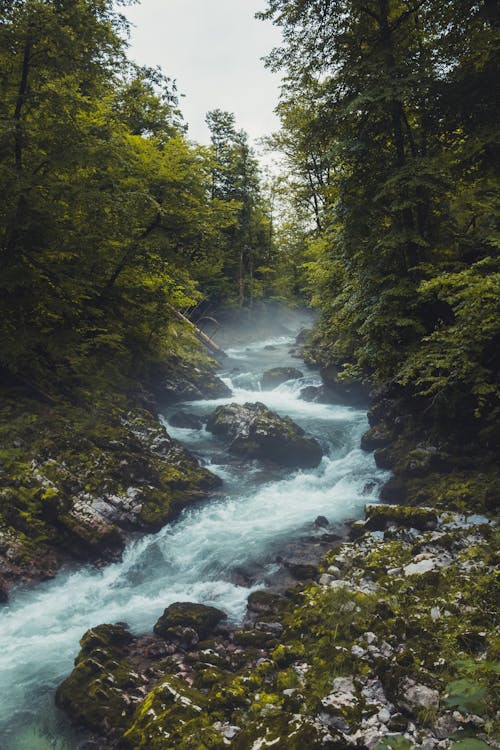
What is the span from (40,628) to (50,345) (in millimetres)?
6420

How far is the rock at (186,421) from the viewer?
1672cm

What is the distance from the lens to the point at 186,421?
1683 cm

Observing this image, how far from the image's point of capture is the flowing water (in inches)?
227

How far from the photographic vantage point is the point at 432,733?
3.66 metres

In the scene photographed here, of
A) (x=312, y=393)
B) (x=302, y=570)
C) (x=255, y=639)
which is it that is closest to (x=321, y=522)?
(x=302, y=570)

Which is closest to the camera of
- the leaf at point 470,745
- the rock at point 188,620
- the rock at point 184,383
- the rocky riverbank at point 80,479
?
the leaf at point 470,745

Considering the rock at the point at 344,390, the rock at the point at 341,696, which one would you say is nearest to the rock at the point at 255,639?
the rock at the point at 341,696

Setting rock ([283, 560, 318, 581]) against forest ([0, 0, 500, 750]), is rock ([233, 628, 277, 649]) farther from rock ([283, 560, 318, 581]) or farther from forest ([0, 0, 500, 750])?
rock ([283, 560, 318, 581])

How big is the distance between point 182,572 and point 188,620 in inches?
79.2

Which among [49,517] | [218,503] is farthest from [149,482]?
[49,517]

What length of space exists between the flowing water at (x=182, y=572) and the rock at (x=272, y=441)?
17.7 inches

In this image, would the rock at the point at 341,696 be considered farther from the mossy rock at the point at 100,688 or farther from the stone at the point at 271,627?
the mossy rock at the point at 100,688

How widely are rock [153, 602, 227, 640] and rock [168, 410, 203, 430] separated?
9985mm

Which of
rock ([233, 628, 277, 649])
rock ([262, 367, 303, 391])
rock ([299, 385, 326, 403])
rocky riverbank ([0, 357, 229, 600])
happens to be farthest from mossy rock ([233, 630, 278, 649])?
rock ([262, 367, 303, 391])
